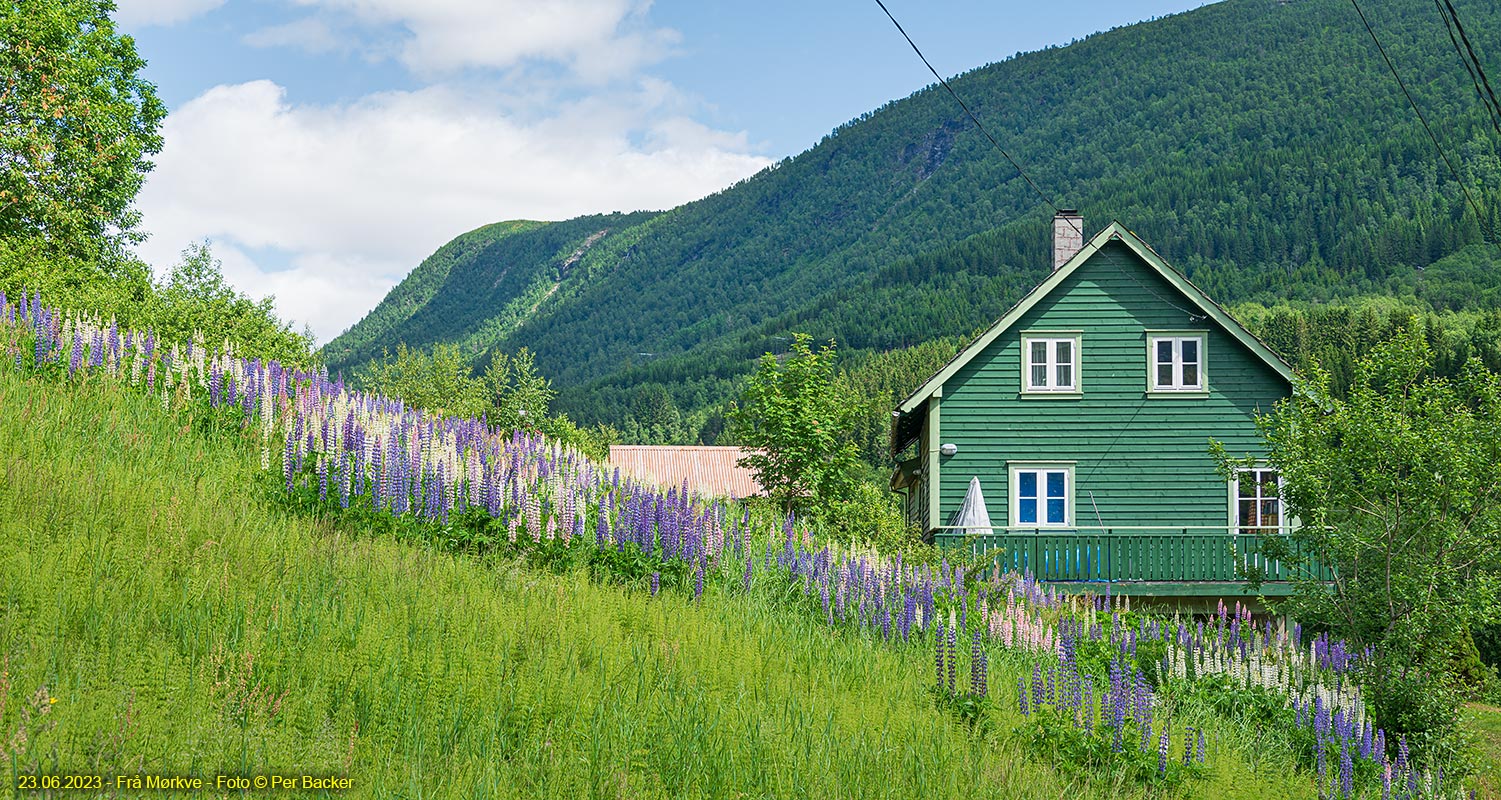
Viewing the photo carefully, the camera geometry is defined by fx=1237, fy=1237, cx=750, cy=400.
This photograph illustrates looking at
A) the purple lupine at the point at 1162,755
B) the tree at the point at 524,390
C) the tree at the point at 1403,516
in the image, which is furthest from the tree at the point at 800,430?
the tree at the point at 524,390

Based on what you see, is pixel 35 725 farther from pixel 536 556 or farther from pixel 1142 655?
pixel 1142 655

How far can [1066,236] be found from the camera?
96.2ft

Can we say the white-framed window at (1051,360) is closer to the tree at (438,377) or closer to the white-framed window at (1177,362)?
the white-framed window at (1177,362)

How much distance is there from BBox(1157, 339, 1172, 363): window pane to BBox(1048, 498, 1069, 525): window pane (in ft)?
12.4

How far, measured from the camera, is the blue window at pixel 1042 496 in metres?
26.1

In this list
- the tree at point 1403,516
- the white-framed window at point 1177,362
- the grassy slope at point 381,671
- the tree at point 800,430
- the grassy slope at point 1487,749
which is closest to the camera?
the grassy slope at point 381,671

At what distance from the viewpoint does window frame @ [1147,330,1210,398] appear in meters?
26.2

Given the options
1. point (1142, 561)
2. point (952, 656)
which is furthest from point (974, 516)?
point (952, 656)

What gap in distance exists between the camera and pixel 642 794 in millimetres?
5246

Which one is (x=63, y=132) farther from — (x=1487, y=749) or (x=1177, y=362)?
(x=1487, y=749)

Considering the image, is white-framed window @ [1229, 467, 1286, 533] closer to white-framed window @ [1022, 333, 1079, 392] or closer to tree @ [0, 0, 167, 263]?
white-framed window @ [1022, 333, 1079, 392]

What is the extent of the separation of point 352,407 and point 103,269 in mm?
30593

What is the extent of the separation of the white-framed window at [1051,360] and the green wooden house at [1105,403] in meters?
0.03

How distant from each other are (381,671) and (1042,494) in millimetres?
21956
